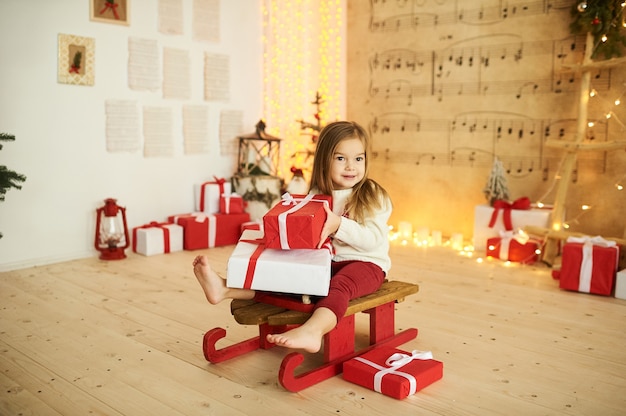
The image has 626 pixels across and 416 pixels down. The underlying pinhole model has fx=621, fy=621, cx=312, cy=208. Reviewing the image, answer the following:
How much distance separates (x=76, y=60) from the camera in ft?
13.0

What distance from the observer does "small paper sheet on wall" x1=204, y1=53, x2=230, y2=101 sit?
15.5ft

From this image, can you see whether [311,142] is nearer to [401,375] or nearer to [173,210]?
[173,210]

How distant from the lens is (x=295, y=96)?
530 cm

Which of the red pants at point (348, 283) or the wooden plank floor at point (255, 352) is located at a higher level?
the red pants at point (348, 283)

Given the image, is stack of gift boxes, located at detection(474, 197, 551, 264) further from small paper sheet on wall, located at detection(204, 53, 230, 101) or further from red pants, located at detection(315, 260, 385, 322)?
small paper sheet on wall, located at detection(204, 53, 230, 101)

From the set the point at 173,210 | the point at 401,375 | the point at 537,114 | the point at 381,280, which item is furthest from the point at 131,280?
the point at 537,114

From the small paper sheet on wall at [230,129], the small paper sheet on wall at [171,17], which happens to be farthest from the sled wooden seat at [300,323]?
the small paper sheet on wall at [171,17]

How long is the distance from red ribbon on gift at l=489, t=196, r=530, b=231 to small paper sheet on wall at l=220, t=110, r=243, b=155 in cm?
207

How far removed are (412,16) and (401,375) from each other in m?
3.58

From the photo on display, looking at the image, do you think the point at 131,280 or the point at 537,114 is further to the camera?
the point at 537,114

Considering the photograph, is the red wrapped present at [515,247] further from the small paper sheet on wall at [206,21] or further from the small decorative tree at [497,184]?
the small paper sheet on wall at [206,21]

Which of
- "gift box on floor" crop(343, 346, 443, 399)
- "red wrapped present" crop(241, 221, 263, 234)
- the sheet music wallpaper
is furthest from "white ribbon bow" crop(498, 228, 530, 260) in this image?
"gift box on floor" crop(343, 346, 443, 399)

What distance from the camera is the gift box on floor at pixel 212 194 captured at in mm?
4547

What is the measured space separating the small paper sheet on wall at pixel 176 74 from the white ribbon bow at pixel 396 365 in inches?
117
